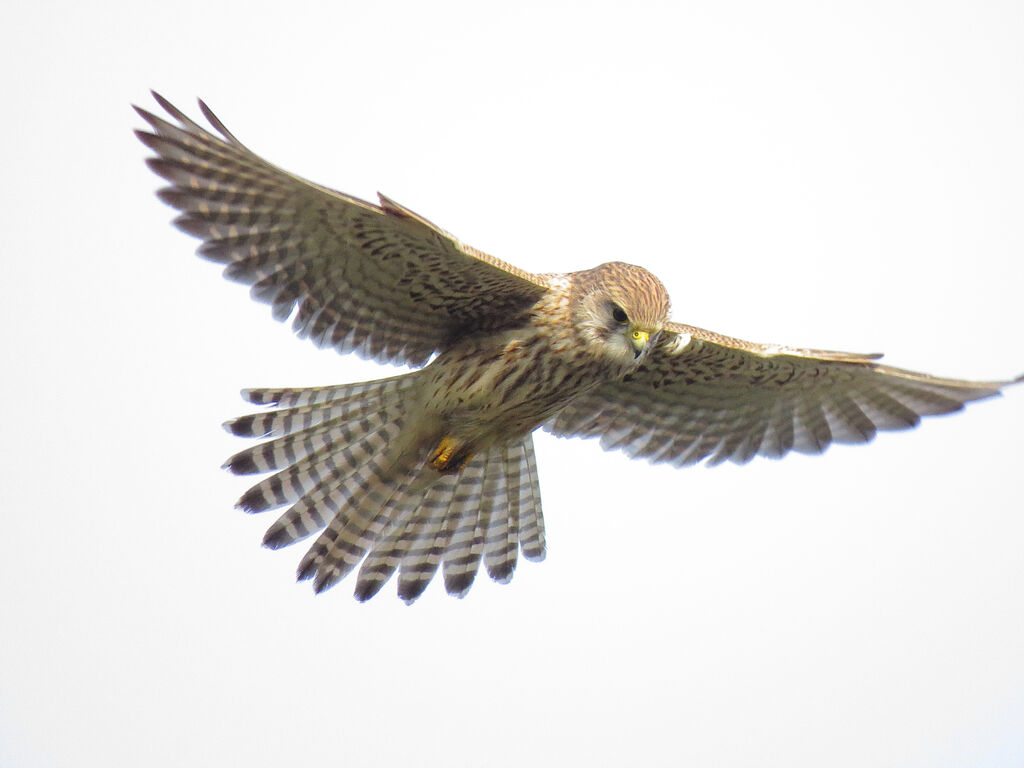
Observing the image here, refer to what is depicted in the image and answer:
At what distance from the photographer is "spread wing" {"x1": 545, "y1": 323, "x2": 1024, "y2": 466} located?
736 centimetres

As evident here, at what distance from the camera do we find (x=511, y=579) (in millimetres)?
7852

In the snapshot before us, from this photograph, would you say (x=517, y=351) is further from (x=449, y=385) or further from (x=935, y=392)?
(x=935, y=392)

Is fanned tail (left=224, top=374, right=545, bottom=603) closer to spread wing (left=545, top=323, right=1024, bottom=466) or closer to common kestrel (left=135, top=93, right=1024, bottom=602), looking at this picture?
common kestrel (left=135, top=93, right=1024, bottom=602)

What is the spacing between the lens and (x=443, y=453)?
7.27 meters

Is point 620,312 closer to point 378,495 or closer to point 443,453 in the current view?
point 443,453

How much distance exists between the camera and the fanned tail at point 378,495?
7.09 metres

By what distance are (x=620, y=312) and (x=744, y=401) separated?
63.9 inches

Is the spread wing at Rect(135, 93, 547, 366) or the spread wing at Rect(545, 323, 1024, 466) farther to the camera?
the spread wing at Rect(545, 323, 1024, 466)

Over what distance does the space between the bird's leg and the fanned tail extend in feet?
0.23

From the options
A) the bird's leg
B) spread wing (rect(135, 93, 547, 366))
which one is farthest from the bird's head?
the bird's leg

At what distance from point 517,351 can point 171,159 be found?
6.43ft

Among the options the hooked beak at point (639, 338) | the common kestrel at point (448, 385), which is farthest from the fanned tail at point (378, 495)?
the hooked beak at point (639, 338)

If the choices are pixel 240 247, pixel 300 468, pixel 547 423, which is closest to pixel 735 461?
pixel 547 423

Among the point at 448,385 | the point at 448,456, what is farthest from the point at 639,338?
the point at 448,456
